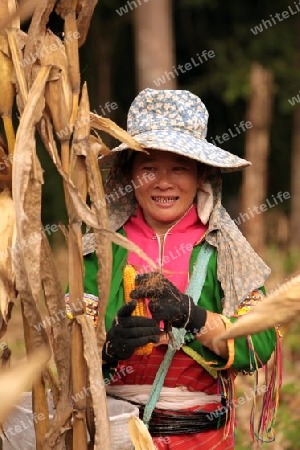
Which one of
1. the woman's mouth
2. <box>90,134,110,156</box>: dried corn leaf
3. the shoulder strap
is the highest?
<box>90,134,110,156</box>: dried corn leaf

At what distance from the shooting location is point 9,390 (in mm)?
1482

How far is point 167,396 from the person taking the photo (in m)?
2.18

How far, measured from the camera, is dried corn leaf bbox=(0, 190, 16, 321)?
1654mm

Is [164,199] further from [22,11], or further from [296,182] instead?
[296,182]

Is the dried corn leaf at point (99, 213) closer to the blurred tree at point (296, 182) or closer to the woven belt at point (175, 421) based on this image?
the woven belt at point (175, 421)

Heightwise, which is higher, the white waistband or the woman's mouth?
the woman's mouth

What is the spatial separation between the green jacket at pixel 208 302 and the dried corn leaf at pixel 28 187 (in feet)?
1.75

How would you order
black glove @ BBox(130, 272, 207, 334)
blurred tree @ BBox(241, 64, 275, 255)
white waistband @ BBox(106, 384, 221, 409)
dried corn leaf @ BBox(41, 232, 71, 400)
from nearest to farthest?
dried corn leaf @ BBox(41, 232, 71, 400)
black glove @ BBox(130, 272, 207, 334)
white waistband @ BBox(106, 384, 221, 409)
blurred tree @ BBox(241, 64, 275, 255)

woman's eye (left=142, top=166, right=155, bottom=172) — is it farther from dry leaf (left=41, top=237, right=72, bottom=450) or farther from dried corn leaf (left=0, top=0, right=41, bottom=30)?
dried corn leaf (left=0, top=0, right=41, bottom=30)

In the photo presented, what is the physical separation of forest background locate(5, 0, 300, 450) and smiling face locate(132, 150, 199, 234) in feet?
5.34

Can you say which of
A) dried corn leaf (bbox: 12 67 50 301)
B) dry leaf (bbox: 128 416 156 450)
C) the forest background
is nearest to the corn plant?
dried corn leaf (bbox: 12 67 50 301)

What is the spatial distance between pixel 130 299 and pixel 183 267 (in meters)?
0.17

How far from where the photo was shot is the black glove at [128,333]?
1.91 m

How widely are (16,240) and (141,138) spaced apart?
2.13ft
